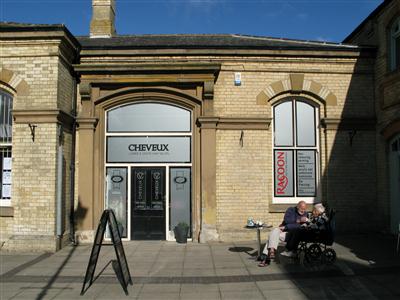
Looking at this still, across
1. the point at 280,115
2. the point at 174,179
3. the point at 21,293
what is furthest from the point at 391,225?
the point at 21,293

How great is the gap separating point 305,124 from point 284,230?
171 inches

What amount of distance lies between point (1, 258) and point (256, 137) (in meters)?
7.14

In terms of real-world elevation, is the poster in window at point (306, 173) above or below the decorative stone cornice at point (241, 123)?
below

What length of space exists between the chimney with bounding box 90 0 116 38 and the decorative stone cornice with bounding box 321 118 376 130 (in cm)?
878

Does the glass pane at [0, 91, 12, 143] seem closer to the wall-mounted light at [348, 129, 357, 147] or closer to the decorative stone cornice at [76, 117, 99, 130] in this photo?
the decorative stone cornice at [76, 117, 99, 130]

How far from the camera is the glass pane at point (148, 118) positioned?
1173 centimetres

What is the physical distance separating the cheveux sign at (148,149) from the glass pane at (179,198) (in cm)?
52

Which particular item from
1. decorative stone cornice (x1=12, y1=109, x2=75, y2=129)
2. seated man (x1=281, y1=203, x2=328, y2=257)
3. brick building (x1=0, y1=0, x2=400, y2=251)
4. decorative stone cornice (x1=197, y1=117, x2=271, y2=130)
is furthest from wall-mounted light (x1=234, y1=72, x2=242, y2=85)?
decorative stone cornice (x1=12, y1=109, x2=75, y2=129)

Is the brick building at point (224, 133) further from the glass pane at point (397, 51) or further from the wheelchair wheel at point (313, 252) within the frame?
the wheelchair wheel at point (313, 252)

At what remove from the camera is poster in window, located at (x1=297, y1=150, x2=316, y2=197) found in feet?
39.0

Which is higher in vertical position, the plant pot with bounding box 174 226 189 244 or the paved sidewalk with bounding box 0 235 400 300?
the plant pot with bounding box 174 226 189 244

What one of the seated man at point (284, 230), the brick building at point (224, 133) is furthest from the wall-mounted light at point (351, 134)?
the seated man at point (284, 230)

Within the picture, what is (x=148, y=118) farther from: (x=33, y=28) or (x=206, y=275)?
(x=206, y=275)

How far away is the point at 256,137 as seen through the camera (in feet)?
38.1
